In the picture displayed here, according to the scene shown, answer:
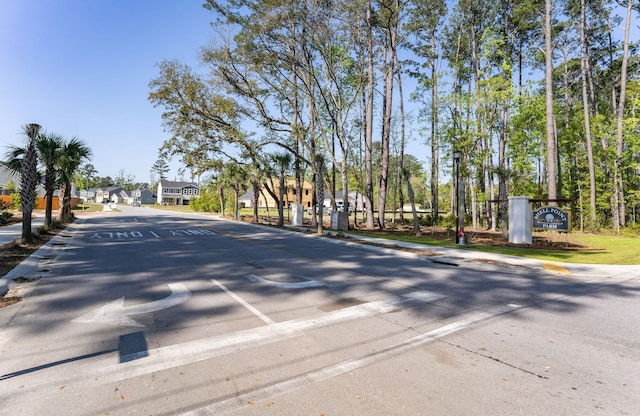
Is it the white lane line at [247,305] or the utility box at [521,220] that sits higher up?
the utility box at [521,220]

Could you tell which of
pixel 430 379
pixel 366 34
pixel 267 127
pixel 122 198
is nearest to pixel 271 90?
pixel 267 127

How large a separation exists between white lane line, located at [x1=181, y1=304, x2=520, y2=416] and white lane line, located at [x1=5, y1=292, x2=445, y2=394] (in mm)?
978

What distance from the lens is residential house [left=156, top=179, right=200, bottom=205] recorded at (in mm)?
105375

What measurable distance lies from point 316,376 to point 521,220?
16.4 meters

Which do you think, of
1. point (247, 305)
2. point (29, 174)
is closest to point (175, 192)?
point (29, 174)

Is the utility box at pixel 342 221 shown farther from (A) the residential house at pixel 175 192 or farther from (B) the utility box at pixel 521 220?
(A) the residential house at pixel 175 192

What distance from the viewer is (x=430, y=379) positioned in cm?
358

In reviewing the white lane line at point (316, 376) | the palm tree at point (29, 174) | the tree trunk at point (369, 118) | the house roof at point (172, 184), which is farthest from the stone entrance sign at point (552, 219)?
Result: the house roof at point (172, 184)

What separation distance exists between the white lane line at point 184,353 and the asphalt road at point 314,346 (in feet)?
0.08

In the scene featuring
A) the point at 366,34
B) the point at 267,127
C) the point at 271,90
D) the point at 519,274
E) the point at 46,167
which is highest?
the point at 366,34

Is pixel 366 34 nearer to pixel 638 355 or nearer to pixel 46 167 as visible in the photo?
pixel 46 167

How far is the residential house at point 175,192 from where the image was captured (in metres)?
105

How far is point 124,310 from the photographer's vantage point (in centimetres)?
570

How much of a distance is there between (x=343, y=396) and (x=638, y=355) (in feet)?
12.7
